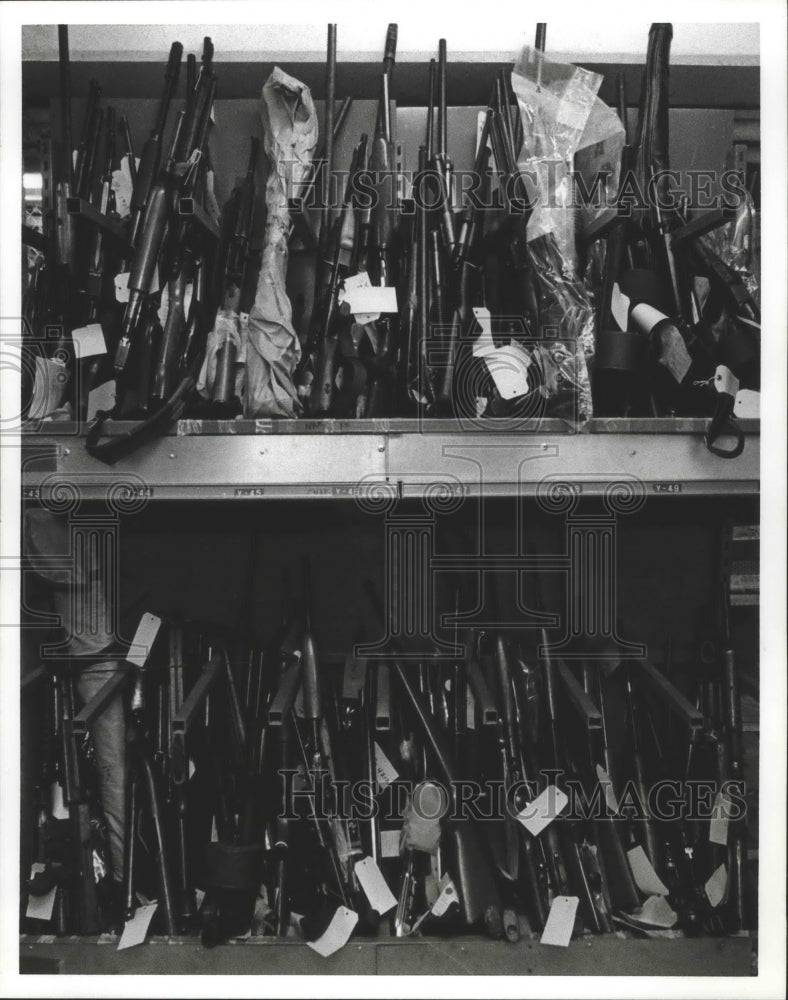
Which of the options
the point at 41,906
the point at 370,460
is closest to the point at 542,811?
the point at 370,460

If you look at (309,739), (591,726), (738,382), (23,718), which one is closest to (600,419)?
(738,382)

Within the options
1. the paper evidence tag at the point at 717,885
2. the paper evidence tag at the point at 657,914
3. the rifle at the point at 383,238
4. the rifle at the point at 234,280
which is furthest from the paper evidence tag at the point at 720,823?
the rifle at the point at 234,280

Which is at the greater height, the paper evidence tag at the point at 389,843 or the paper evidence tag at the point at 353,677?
the paper evidence tag at the point at 353,677

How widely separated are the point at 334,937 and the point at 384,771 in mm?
297

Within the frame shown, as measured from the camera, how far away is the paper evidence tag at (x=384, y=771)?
1434 millimetres

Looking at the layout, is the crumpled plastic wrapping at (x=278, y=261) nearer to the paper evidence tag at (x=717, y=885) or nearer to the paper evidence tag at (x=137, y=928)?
the paper evidence tag at (x=137, y=928)

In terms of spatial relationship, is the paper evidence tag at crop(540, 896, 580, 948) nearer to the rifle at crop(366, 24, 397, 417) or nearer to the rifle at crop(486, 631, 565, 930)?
the rifle at crop(486, 631, 565, 930)

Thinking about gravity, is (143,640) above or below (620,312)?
below

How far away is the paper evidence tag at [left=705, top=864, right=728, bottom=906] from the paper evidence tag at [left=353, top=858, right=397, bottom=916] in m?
0.59

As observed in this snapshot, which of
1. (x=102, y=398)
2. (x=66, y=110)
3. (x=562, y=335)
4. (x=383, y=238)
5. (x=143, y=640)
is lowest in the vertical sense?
(x=143, y=640)

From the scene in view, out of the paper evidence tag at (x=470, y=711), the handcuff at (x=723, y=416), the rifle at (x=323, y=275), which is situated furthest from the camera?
the paper evidence tag at (x=470, y=711)

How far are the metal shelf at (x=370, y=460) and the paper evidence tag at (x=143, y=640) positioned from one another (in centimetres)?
36

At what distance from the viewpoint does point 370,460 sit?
1.22m

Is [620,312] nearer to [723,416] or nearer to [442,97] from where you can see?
[723,416]
